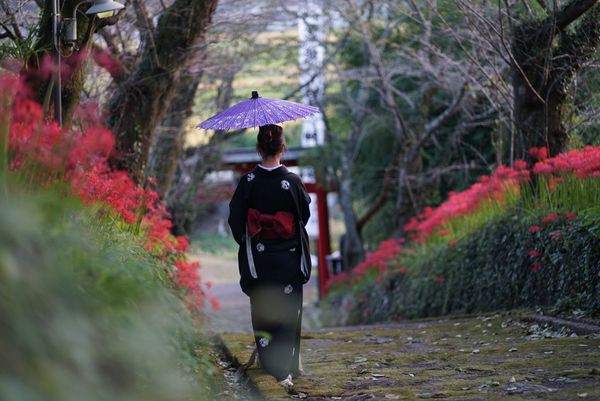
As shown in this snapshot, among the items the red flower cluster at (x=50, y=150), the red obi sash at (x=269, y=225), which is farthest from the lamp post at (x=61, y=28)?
the red obi sash at (x=269, y=225)

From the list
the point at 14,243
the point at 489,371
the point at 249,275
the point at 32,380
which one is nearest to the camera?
the point at 32,380

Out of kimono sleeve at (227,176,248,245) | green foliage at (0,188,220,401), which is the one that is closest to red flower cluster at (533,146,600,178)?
kimono sleeve at (227,176,248,245)

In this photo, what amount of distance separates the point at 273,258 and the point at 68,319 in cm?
369

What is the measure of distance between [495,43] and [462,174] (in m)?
8.58

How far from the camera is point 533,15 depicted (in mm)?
10445

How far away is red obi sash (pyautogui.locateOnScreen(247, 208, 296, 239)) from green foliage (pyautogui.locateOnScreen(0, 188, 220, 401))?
8.43 feet

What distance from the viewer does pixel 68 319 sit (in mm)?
2654

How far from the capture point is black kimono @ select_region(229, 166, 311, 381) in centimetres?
631

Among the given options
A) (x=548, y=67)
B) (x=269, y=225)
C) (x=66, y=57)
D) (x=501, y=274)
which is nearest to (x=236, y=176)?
(x=501, y=274)

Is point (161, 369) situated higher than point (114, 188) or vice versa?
point (114, 188)

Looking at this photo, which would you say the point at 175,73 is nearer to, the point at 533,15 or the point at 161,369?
the point at 533,15

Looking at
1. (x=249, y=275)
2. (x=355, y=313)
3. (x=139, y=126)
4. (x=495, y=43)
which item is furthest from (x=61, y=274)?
(x=355, y=313)

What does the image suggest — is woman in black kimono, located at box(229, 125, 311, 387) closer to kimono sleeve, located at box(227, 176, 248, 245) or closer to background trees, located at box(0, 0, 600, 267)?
kimono sleeve, located at box(227, 176, 248, 245)

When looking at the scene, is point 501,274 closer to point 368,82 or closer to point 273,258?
point 273,258
